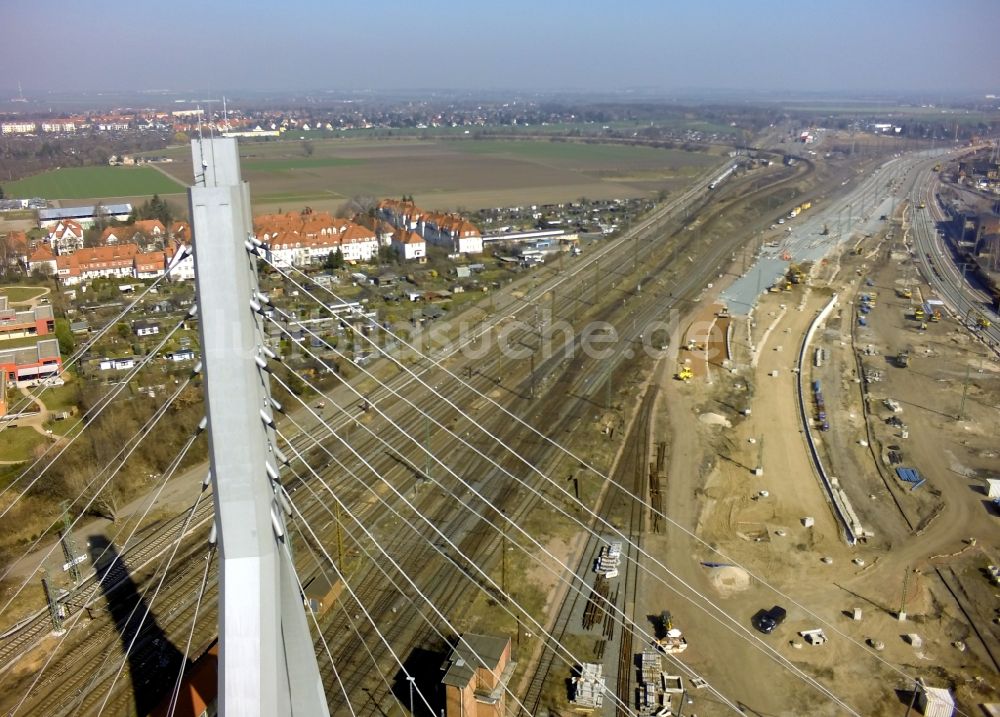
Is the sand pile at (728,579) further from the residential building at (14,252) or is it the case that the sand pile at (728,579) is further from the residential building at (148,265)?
the residential building at (14,252)

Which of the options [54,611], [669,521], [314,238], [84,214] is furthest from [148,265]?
[669,521]

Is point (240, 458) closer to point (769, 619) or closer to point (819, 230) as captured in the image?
point (769, 619)

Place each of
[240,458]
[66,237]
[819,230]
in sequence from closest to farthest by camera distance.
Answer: [240,458] < [66,237] < [819,230]

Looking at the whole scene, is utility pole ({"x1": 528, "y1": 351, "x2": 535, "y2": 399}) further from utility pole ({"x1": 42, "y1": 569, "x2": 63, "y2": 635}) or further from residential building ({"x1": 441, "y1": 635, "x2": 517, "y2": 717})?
utility pole ({"x1": 42, "y1": 569, "x2": 63, "y2": 635})

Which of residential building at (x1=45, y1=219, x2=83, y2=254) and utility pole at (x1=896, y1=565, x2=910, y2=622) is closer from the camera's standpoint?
utility pole at (x1=896, y1=565, x2=910, y2=622)

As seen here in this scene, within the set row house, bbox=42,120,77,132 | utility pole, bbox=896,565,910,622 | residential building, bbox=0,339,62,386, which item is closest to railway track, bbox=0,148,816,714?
utility pole, bbox=896,565,910,622
